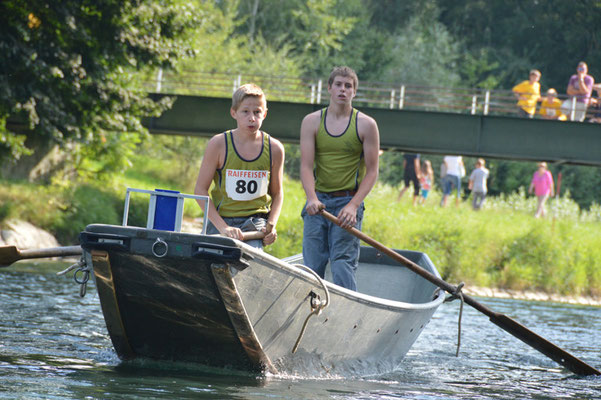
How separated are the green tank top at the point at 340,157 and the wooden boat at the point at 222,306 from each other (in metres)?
0.99

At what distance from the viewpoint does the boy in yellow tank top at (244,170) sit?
6484 mm

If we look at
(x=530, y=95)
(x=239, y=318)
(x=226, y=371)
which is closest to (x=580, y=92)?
(x=530, y=95)

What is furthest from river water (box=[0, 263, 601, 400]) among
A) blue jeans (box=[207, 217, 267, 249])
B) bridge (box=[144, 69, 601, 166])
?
bridge (box=[144, 69, 601, 166])

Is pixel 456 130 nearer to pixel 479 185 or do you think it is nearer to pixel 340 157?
pixel 479 185

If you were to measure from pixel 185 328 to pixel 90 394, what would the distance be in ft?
2.73

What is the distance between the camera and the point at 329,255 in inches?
297

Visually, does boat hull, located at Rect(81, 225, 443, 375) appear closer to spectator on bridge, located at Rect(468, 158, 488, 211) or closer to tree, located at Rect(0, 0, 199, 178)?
tree, located at Rect(0, 0, 199, 178)

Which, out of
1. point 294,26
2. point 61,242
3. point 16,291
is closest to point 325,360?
point 16,291

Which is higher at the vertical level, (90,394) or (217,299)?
(217,299)

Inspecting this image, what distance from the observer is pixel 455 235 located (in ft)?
73.3

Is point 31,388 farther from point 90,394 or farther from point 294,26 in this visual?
point 294,26

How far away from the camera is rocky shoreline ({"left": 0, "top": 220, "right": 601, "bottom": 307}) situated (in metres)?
20.4

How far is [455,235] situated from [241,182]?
1628 centimetres

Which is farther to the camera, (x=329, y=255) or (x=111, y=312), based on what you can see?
(x=329, y=255)
